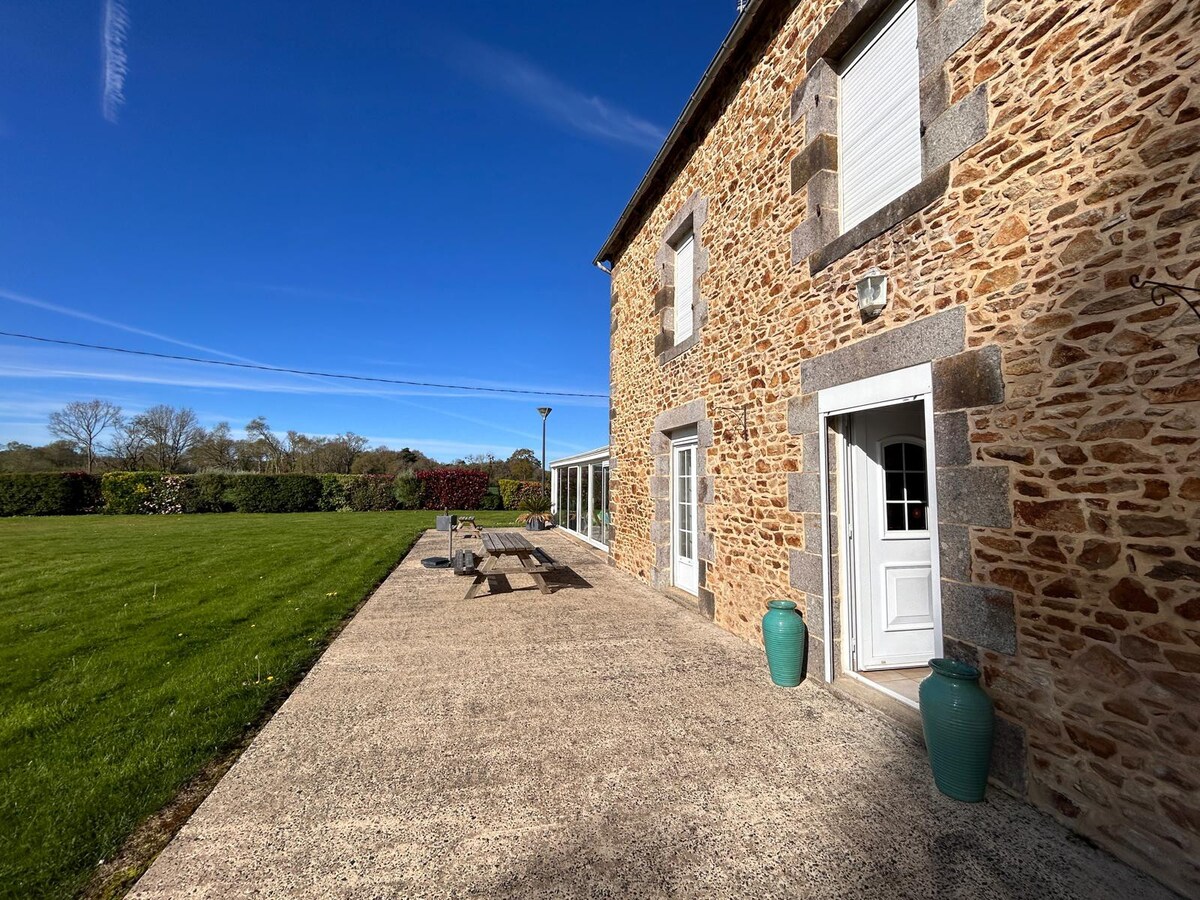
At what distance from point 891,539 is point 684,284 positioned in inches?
171

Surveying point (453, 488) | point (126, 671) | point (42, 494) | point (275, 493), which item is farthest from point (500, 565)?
point (42, 494)

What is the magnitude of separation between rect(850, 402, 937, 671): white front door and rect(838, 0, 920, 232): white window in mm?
1563

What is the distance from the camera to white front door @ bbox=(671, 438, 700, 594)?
6695 mm

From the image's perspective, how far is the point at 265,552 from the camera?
1056 cm

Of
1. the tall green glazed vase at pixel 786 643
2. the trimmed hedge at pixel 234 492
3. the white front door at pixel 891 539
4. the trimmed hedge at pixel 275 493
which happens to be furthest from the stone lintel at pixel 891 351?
the trimmed hedge at pixel 275 493

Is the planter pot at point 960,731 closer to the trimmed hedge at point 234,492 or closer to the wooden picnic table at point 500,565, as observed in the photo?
the wooden picnic table at point 500,565

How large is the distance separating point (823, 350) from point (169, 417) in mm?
46731

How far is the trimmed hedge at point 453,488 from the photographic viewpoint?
80.0 ft

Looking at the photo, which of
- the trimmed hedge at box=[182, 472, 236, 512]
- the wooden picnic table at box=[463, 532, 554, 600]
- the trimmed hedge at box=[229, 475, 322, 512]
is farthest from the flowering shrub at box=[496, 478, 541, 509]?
the wooden picnic table at box=[463, 532, 554, 600]

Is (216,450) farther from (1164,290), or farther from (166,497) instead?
(1164,290)

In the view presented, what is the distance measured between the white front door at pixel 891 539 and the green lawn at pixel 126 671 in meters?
4.20

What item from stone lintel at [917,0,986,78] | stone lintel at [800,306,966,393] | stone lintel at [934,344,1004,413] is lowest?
stone lintel at [934,344,1004,413]

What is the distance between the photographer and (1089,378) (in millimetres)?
2250

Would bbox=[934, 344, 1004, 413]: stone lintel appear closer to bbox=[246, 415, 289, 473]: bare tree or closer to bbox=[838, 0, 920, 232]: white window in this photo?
bbox=[838, 0, 920, 232]: white window
